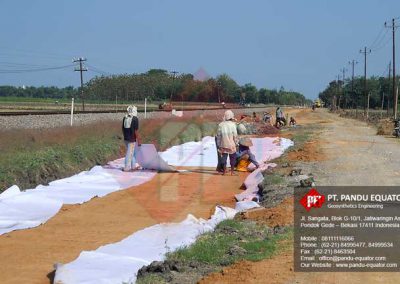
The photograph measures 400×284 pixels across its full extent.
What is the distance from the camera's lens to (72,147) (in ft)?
54.9

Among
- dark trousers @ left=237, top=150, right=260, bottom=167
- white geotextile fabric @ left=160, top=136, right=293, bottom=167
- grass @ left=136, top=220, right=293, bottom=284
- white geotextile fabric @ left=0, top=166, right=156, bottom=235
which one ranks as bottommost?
white geotextile fabric @ left=160, top=136, right=293, bottom=167

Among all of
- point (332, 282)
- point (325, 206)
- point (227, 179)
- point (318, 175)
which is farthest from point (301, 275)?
point (227, 179)

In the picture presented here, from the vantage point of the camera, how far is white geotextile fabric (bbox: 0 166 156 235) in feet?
30.2

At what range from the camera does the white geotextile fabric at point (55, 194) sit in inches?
362

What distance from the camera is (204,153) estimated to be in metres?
19.5

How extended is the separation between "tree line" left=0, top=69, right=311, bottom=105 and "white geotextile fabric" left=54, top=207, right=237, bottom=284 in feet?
40.0

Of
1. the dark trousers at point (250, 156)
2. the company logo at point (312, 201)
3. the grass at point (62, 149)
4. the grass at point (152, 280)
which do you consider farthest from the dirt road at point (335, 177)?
the grass at point (62, 149)

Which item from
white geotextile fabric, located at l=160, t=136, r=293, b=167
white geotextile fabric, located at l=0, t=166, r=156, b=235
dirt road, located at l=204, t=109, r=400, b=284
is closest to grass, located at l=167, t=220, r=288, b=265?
dirt road, located at l=204, t=109, r=400, b=284

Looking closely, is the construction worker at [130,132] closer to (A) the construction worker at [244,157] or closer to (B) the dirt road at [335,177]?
(A) the construction worker at [244,157]

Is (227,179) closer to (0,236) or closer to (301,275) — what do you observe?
(0,236)

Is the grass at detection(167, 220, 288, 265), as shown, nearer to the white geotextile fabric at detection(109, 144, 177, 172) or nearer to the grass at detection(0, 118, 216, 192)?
the grass at detection(0, 118, 216, 192)

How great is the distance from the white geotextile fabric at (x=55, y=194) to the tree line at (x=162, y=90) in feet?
24.1

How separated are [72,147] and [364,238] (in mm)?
11556

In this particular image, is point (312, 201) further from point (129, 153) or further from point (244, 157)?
point (244, 157)
